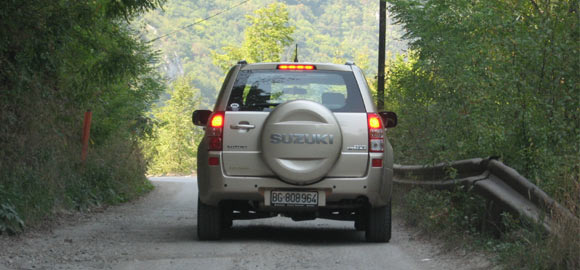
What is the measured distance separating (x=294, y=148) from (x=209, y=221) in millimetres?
1421

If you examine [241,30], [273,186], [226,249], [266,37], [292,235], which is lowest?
[292,235]

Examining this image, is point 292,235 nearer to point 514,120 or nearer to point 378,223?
point 378,223

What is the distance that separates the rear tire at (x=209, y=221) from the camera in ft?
31.3

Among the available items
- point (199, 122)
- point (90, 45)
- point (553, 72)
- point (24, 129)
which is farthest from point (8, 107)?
point (553, 72)

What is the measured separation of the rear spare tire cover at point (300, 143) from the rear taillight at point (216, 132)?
468 millimetres

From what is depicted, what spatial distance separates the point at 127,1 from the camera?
1213 cm

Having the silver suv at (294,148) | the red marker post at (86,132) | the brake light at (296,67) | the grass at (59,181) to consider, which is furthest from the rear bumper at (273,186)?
the red marker post at (86,132)

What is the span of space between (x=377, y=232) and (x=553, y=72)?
8.74 ft

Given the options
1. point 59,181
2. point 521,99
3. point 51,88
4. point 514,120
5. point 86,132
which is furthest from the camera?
point 86,132

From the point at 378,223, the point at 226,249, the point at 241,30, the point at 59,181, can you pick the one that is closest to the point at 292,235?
the point at 378,223

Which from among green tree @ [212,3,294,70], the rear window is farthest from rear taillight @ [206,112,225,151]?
green tree @ [212,3,294,70]

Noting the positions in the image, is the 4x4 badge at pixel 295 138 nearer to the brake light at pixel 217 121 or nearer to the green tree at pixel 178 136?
the brake light at pixel 217 121

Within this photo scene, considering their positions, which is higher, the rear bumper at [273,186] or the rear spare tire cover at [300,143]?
the rear spare tire cover at [300,143]

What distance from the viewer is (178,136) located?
102 metres
